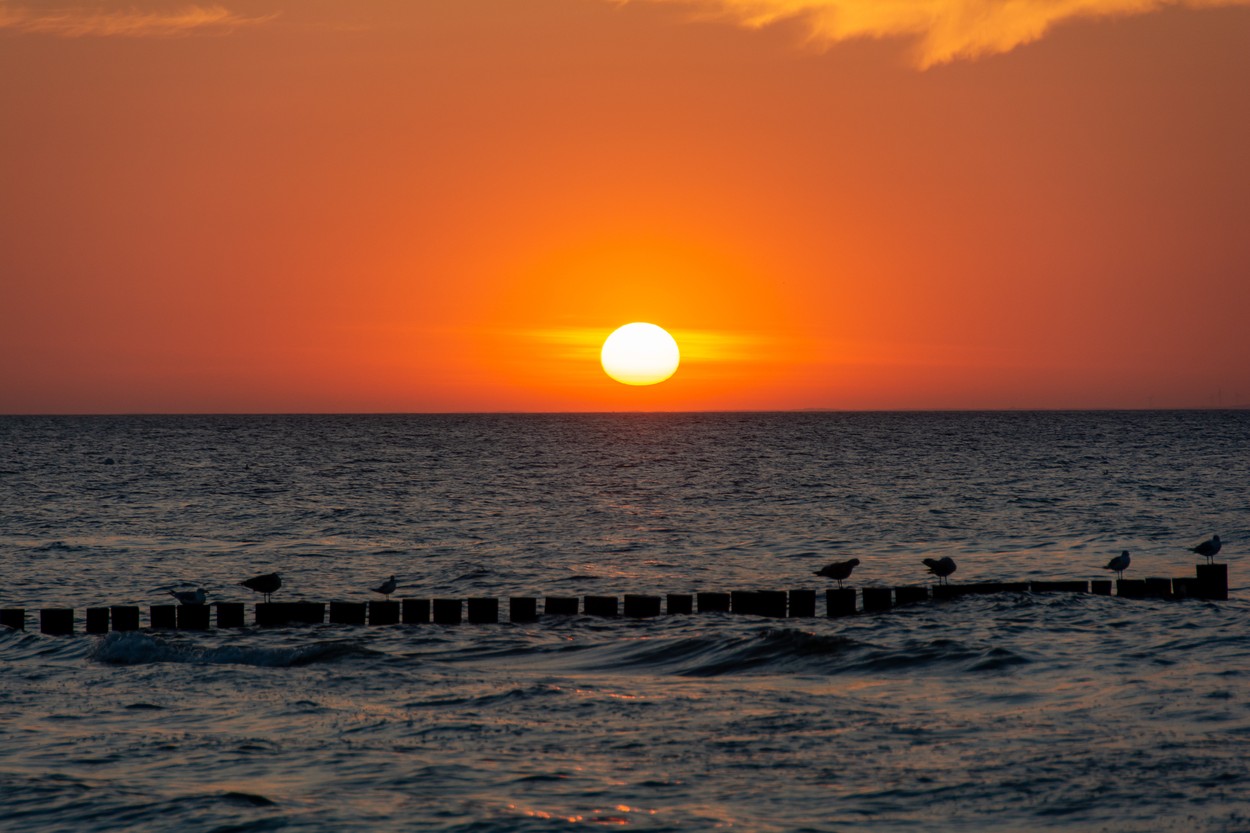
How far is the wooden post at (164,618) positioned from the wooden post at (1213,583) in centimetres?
1840

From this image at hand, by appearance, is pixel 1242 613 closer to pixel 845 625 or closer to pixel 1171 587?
pixel 1171 587

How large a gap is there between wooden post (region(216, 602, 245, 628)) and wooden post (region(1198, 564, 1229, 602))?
56.8ft

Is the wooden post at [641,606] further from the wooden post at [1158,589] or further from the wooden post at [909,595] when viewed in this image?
the wooden post at [1158,589]

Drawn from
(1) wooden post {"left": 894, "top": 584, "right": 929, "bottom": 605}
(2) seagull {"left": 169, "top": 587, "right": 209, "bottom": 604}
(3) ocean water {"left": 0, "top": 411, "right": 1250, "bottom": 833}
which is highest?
(2) seagull {"left": 169, "top": 587, "right": 209, "bottom": 604}

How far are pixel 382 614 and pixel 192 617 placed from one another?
126 inches

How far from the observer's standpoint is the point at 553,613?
73.2 feet

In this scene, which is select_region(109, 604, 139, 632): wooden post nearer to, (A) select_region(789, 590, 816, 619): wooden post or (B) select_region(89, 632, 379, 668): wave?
(B) select_region(89, 632, 379, 668): wave

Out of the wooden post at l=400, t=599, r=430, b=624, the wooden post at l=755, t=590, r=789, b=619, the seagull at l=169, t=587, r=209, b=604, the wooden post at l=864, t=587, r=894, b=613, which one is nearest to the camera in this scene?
the seagull at l=169, t=587, r=209, b=604

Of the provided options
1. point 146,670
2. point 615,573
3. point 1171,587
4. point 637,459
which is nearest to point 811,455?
point 637,459

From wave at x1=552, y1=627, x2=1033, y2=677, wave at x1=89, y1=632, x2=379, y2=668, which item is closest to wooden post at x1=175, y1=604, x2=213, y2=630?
wave at x1=89, y1=632, x2=379, y2=668

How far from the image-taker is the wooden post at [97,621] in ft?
68.1

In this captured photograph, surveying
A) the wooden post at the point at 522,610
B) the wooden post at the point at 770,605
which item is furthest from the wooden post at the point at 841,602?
the wooden post at the point at 522,610

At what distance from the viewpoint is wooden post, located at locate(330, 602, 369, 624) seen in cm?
2188

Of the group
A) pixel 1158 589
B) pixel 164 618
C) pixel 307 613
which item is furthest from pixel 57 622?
pixel 1158 589
